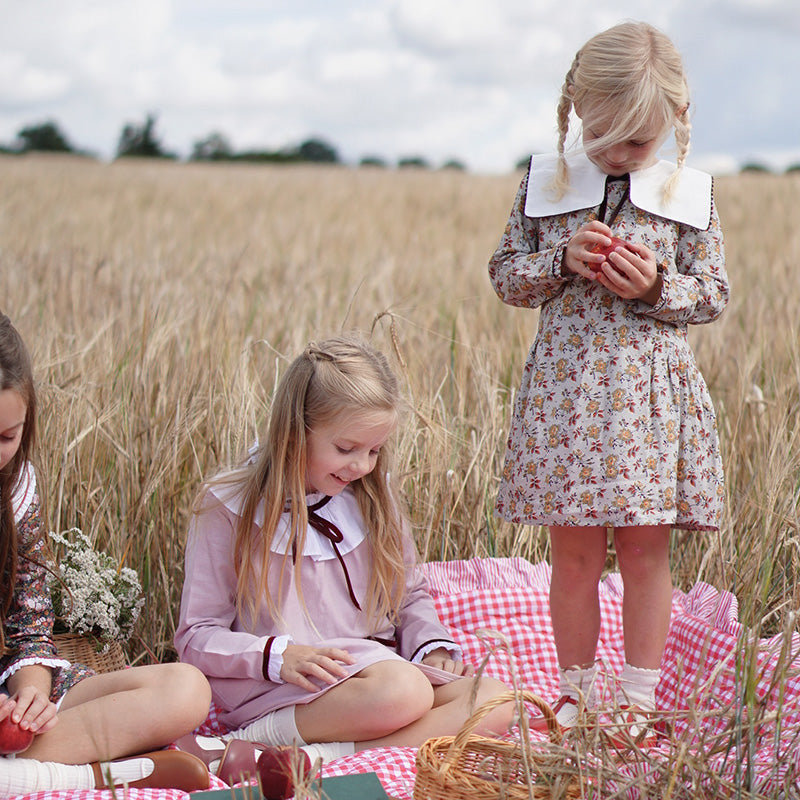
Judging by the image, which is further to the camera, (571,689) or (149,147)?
(149,147)

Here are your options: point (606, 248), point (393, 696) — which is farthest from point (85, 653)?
point (606, 248)

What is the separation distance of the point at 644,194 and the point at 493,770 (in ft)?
3.63

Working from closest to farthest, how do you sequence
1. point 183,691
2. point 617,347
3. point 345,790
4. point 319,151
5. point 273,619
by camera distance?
1. point 345,790
2. point 183,691
3. point 617,347
4. point 273,619
5. point 319,151

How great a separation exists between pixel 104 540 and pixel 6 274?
1.99m

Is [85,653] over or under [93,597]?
under

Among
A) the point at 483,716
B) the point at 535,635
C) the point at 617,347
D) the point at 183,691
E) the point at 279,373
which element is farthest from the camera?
the point at 279,373

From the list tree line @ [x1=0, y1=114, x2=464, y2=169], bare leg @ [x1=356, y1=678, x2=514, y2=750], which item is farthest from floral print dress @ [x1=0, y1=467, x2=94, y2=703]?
tree line @ [x1=0, y1=114, x2=464, y2=169]

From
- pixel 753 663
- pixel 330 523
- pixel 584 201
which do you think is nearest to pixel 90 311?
pixel 330 523

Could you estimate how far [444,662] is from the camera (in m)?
2.25

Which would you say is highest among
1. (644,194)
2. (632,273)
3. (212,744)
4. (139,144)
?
(139,144)

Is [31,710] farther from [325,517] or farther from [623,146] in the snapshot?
[623,146]

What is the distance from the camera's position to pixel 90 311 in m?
4.14

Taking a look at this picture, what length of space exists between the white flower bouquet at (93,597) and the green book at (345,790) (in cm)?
59

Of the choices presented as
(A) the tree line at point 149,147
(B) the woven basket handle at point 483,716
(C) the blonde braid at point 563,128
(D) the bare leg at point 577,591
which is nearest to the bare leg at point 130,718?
(B) the woven basket handle at point 483,716
